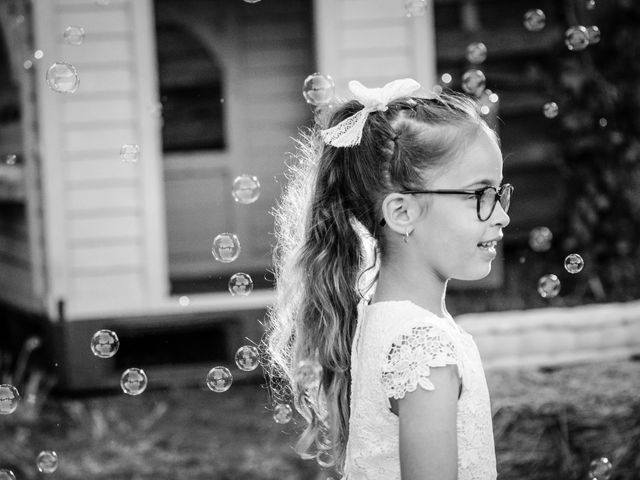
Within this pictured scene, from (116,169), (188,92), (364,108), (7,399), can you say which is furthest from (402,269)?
(188,92)

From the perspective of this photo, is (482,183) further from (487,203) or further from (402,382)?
(402,382)

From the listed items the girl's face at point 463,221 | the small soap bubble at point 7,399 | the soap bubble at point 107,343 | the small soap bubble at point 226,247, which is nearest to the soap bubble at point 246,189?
the small soap bubble at point 226,247

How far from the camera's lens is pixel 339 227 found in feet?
6.22

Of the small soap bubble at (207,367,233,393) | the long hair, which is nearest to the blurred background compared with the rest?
the small soap bubble at (207,367,233,393)

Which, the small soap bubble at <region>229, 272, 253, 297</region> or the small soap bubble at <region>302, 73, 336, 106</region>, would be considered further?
the small soap bubble at <region>302, 73, 336, 106</region>

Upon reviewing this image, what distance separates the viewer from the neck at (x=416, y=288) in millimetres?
1735

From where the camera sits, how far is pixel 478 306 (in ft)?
19.1

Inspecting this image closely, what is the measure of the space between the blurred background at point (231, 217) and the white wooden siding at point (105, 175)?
0.4 inches

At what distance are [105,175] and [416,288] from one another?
3717mm

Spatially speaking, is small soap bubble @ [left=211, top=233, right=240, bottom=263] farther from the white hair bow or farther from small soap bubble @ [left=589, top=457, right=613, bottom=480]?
small soap bubble @ [left=589, top=457, right=613, bottom=480]

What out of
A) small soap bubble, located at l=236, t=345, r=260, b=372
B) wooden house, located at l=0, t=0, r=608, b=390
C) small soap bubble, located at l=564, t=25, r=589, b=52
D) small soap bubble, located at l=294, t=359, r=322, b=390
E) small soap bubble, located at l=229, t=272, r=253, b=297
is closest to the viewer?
small soap bubble, located at l=294, t=359, r=322, b=390

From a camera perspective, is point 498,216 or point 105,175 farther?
point 105,175

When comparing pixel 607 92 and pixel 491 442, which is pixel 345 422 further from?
pixel 607 92

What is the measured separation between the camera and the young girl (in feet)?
5.24
